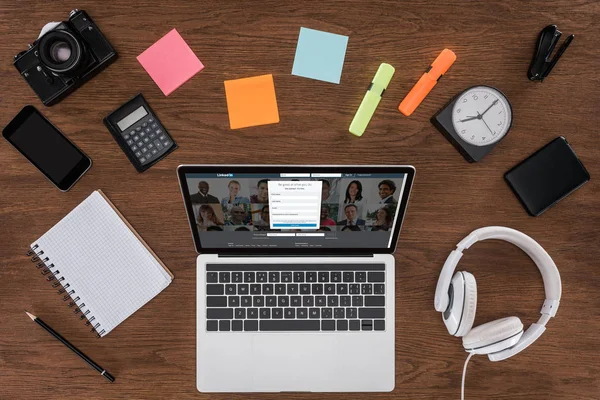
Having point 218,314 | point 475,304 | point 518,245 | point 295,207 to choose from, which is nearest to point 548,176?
point 518,245

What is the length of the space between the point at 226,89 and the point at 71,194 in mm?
372

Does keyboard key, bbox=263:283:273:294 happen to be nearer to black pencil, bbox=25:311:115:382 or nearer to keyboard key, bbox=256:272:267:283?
keyboard key, bbox=256:272:267:283

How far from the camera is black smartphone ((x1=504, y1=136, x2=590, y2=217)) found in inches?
38.9

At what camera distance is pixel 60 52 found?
949 millimetres

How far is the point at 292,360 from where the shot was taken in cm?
99

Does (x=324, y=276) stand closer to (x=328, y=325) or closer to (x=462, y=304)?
(x=328, y=325)

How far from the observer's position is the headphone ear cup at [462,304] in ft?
3.06

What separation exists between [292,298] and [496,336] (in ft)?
1.26

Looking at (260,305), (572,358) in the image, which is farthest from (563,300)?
(260,305)

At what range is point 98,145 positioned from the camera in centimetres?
99

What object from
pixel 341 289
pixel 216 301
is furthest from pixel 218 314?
pixel 341 289

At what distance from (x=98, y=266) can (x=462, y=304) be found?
709mm

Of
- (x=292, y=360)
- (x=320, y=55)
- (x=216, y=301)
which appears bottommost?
(x=292, y=360)

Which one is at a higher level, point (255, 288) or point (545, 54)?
point (545, 54)
